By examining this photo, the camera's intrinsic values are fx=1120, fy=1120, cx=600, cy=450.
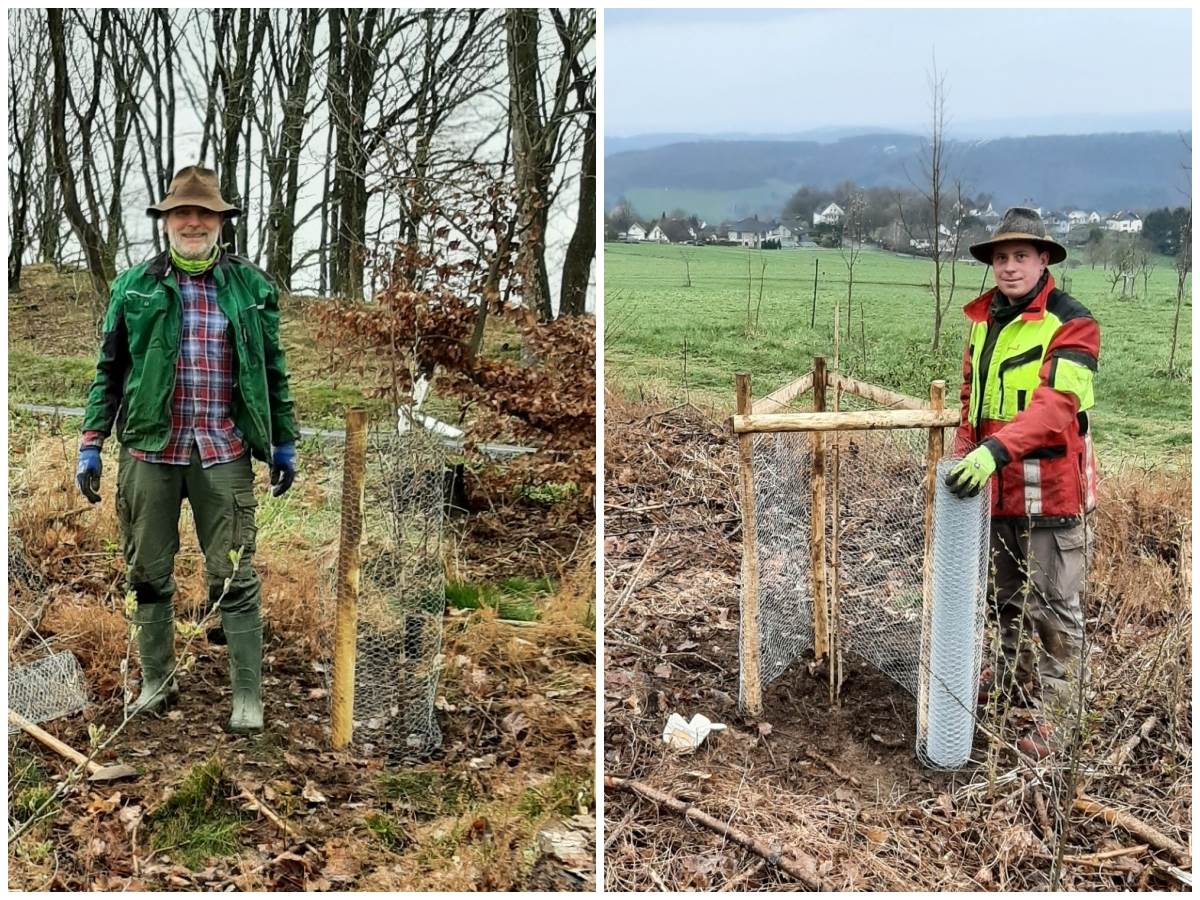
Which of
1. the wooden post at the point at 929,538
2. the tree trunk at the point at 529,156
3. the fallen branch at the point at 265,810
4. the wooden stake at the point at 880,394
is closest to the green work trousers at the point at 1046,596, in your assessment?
the wooden post at the point at 929,538

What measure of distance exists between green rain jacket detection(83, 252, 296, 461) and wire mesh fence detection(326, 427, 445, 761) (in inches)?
19.9

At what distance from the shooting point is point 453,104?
408cm

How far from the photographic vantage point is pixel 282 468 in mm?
3693

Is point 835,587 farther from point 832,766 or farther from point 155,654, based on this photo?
point 155,654

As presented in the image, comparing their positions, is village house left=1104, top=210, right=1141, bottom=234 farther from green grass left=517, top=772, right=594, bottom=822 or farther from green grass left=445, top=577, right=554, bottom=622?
green grass left=517, top=772, right=594, bottom=822

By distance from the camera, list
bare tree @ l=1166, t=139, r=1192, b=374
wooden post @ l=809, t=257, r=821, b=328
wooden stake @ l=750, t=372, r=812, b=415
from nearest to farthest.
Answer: wooden stake @ l=750, t=372, r=812, b=415
bare tree @ l=1166, t=139, r=1192, b=374
wooden post @ l=809, t=257, r=821, b=328

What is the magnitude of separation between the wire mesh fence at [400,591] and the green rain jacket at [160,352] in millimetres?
507

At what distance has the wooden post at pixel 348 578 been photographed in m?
3.49

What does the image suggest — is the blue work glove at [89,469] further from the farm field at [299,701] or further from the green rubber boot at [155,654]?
the farm field at [299,701]

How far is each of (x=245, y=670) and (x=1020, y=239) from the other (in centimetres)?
284

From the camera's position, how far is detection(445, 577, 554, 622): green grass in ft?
13.7

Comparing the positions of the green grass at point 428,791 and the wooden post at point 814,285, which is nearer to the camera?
the green grass at point 428,791

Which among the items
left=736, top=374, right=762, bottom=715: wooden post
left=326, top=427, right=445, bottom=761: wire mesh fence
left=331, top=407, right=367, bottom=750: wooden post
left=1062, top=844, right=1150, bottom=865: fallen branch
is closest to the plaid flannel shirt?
left=331, top=407, right=367, bottom=750: wooden post

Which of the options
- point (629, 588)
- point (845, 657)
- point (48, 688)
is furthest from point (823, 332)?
point (48, 688)
